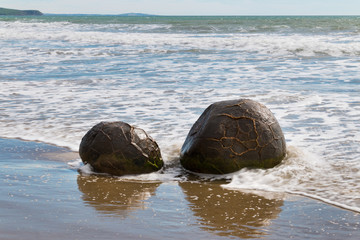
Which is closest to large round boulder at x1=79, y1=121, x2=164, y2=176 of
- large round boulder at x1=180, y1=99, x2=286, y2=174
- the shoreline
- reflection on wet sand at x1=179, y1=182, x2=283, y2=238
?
the shoreline

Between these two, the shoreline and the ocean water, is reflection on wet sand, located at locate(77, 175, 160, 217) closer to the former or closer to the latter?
the shoreline

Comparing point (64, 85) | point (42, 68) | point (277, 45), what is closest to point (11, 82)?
point (64, 85)

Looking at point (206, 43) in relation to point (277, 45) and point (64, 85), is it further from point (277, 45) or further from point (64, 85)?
point (64, 85)

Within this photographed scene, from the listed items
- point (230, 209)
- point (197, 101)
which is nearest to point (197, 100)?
point (197, 101)

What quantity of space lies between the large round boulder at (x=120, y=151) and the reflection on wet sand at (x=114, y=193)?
15 cm

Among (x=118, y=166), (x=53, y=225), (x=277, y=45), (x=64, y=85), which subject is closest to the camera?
(x=53, y=225)

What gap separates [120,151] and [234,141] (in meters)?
1.04

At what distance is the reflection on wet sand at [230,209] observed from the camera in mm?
3289

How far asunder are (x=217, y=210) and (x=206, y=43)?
19043 millimetres

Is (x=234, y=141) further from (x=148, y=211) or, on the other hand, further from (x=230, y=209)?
(x=148, y=211)

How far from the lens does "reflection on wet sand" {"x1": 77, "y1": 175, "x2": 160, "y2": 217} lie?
371cm

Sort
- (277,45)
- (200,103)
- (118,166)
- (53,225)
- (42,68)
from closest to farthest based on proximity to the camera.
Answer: (53,225) < (118,166) < (200,103) < (42,68) < (277,45)

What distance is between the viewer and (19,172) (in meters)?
4.65

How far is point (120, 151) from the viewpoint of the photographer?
4.68 m
